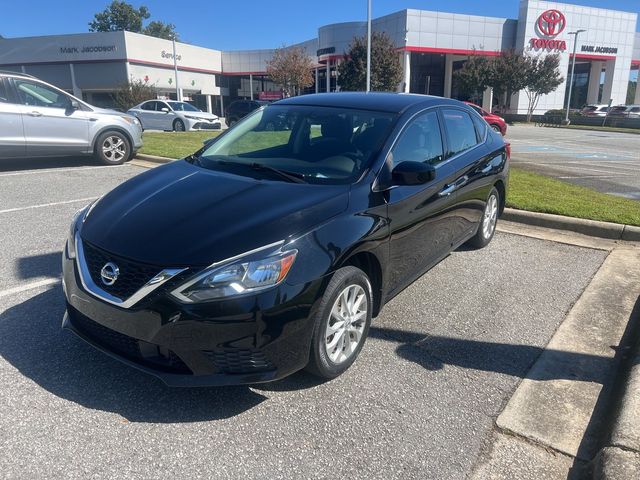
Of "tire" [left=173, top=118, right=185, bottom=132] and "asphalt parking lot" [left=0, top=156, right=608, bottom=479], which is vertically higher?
"tire" [left=173, top=118, right=185, bottom=132]

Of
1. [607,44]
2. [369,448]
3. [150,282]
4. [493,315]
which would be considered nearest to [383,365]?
[369,448]

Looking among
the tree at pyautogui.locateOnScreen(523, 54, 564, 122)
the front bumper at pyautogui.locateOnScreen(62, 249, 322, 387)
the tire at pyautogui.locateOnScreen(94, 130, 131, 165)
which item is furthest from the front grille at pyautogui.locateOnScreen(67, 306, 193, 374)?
the tree at pyautogui.locateOnScreen(523, 54, 564, 122)

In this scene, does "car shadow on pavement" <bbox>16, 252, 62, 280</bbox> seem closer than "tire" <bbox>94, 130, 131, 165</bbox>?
Yes

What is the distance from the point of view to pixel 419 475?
92.2 inches

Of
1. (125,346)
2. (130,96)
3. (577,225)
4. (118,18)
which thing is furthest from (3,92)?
(118,18)

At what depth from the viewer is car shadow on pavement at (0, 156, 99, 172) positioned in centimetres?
999

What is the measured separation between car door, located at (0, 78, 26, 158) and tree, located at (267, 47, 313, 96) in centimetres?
3916

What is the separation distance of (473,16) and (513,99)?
8.60 metres

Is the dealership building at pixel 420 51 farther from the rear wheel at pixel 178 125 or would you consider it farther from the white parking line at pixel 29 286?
the white parking line at pixel 29 286

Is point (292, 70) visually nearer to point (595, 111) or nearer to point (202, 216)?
point (595, 111)

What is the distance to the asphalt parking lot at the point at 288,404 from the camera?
2.38 meters

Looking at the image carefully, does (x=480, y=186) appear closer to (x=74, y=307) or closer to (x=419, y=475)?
(x=419, y=475)

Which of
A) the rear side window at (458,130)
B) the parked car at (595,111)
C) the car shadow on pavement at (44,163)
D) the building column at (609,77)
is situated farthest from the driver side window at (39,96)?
the building column at (609,77)

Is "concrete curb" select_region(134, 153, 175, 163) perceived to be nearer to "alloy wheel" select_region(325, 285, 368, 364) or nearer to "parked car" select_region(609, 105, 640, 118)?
"alloy wheel" select_region(325, 285, 368, 364)
